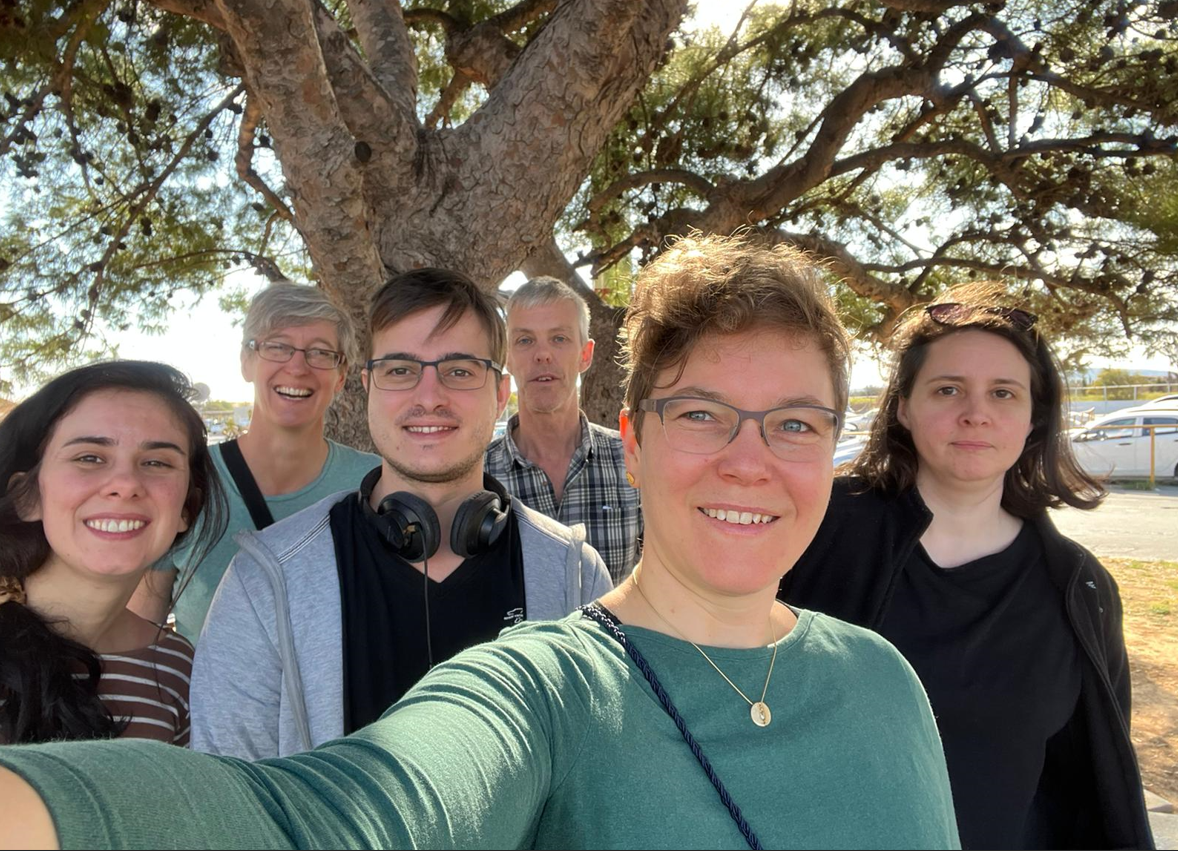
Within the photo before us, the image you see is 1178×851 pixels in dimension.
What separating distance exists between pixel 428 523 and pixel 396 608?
7.7 inches

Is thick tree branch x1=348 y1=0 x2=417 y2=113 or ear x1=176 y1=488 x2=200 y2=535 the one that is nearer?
ear x1=176 y1=488 x2=200 y2=535

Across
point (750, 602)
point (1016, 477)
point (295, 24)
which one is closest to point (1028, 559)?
point (1016, 477)

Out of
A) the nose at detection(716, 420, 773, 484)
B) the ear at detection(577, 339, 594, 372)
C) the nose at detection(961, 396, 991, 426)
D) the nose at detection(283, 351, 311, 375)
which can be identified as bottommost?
the nose at detection(716, 420, 773, 484)

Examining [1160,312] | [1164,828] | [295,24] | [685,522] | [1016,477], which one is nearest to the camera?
[685,522]

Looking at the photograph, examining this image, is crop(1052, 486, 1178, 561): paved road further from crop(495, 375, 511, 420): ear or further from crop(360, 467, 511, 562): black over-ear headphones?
crop(360, 467, 511, 562): black over-ear headphones

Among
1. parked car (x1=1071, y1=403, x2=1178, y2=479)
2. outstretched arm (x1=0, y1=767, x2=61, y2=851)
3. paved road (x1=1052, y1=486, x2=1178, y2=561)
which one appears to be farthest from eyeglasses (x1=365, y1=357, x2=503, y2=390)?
parked car (x1=1071, y1=403, x2=1178, y2=479)

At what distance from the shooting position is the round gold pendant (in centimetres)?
107

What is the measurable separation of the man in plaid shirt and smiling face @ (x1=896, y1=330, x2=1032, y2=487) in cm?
115

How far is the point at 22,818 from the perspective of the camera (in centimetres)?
56

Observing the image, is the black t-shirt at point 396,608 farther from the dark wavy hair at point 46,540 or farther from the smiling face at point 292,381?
the smiling face at point 292,381

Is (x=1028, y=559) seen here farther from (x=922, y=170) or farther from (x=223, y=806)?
(x=922, y=170)

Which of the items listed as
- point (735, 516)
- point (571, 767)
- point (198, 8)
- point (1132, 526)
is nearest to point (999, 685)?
point (735, 516)

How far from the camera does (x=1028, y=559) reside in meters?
2.04

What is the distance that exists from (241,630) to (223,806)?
921mm
